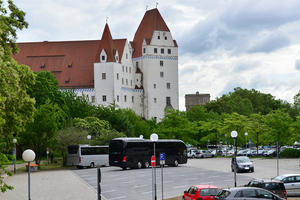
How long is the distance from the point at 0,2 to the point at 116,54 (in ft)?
285

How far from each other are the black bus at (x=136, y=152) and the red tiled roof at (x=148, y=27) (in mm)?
68263

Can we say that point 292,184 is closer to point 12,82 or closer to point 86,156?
point 12,82

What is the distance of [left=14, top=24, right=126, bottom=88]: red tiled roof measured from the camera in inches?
4513

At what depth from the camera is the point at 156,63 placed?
→ 11819 centimetres

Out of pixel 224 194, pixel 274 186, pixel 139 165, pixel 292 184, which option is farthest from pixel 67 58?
pixel 224 194

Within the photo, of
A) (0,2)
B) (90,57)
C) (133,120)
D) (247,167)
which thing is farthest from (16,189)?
(90,57)

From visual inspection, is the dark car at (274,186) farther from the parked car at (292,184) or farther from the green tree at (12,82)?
the green tree at (12,82)

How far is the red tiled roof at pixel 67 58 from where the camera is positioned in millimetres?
114625

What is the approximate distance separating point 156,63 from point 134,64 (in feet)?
16.8

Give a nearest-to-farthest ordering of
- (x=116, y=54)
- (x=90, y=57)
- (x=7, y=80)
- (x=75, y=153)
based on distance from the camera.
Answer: (x=7, y=80) → (x=75, y=153) → (x=116, y=54) → (x=90, y=57)

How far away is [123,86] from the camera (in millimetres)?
114375

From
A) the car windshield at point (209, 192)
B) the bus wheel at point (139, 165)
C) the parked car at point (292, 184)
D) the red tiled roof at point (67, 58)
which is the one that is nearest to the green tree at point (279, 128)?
the bus wheel at point (139, 165)

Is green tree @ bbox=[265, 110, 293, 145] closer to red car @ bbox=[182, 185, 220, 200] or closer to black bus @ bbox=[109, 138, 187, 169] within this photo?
black bus @ bbox=[109, 138, 187, 169]

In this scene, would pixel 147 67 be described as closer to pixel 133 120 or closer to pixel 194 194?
pixel 133 120
